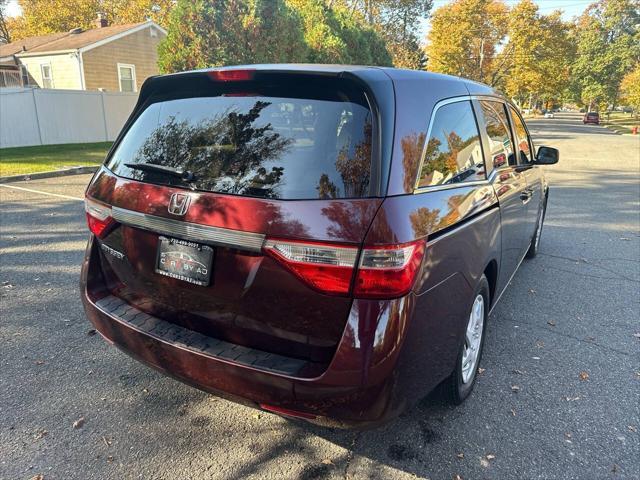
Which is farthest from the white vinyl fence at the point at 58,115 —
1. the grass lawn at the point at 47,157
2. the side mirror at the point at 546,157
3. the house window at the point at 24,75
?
the side mirror at the point at 546,157

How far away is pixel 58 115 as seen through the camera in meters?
17.2

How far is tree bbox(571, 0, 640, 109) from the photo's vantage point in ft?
217

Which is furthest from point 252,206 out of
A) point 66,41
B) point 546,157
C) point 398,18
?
point 398,18

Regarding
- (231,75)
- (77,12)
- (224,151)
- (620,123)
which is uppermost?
(77,12)

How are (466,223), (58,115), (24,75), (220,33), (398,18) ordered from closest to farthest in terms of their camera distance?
(466,223), (220,33), (58,115), (24,75), (398,18)

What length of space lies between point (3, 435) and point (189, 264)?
1432 mm

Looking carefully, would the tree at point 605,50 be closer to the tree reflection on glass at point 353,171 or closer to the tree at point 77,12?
the tree at point 77,12

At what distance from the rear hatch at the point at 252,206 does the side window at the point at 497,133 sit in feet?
4.76

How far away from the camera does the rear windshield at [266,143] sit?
198cm

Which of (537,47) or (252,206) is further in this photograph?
(537,47)

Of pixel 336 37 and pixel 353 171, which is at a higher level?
pixel 336 37

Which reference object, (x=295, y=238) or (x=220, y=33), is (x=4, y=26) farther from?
(x=295, y=238)

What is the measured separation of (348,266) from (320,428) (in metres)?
1.23

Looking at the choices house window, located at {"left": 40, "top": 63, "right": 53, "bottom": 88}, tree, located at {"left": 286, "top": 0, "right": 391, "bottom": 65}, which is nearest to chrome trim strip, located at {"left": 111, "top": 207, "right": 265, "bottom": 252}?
tree, located at {"left": 286, "top": 0, "right": 391, "bottom": 65}
